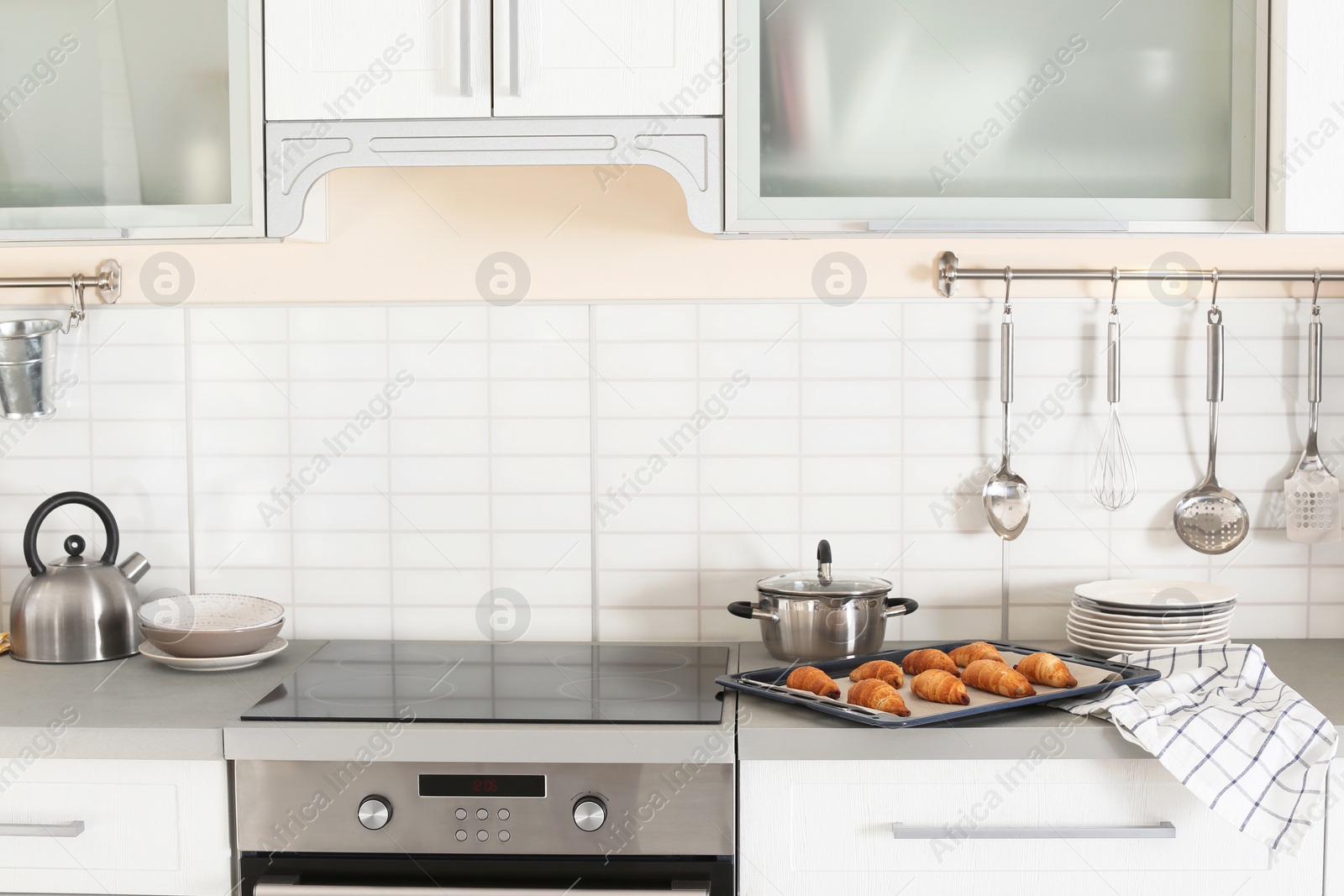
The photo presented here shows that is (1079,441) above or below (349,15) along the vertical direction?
below

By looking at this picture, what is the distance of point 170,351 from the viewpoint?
6.14 feet

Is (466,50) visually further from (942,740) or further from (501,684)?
(942,740)

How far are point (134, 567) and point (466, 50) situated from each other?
0.98m

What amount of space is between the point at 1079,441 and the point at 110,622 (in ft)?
5.08

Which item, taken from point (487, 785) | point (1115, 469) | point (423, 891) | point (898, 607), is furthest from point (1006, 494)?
point (423, 891)

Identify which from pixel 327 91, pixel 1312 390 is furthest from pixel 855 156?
pixel 1312 390

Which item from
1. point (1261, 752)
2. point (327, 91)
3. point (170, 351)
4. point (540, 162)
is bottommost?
point (1261, 752)

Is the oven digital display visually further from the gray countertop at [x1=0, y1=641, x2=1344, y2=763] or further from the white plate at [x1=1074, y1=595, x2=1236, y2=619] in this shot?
the white plate at [x1=1074, y1=595, x2=1236, y2=619]

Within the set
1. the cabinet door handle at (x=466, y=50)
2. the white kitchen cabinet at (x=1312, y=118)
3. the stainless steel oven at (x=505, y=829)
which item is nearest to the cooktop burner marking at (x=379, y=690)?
the stainless steel oven at (x=505, y=829)

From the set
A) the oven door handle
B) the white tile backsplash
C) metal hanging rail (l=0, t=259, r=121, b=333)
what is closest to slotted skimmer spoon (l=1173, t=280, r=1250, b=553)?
the white tile backsplash

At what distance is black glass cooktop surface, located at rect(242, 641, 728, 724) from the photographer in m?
1.44

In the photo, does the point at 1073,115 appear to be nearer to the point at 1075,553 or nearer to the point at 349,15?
the point at 1075,553

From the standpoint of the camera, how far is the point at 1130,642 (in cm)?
165

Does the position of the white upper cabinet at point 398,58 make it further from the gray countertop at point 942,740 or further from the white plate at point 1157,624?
the white plate at point 1157,624
